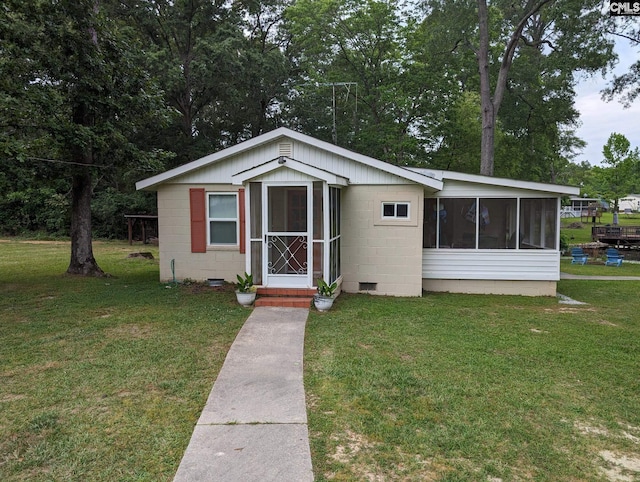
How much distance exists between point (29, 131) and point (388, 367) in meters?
8.05

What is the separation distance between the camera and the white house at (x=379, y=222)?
863 cm

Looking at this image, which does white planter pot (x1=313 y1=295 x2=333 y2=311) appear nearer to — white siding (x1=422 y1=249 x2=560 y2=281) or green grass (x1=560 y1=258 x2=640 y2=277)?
white siding (x1=422 y1=249 x2=560 y2=281)

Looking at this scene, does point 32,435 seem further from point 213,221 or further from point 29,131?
point 29,131

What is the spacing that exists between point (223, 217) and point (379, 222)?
10.8 ft

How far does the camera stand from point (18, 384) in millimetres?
4102

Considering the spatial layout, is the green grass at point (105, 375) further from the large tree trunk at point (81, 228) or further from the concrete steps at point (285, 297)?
the large tree trunk at point (81, 228)

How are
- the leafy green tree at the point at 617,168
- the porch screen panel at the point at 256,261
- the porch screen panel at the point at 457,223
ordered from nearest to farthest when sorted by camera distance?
1. the porch screen panel at the point at 256,261
2. the porch screen panel at the point at 457,223
3. the leafy green tree at the point at 617,168

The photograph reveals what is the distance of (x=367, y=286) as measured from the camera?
903 centimetres

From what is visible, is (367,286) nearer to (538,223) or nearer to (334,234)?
(334,234)

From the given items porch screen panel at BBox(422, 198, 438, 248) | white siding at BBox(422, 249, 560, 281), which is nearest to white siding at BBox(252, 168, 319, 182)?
porch screen panel at BBox(422, 198, 438, 248)

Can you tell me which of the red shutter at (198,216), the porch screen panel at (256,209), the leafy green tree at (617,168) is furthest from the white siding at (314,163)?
the leafy green tree at (617,168)

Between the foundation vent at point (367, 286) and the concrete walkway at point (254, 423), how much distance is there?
3.78 m

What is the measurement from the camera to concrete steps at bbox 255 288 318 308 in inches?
287

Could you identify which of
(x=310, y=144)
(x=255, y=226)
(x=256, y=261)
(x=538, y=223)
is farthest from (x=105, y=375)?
(x=538, y=223)
